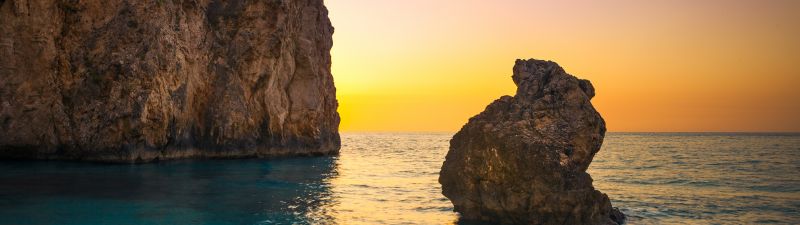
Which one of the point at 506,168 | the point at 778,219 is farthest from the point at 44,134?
the point at 778,219

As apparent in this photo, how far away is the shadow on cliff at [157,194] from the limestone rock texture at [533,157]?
4737mm

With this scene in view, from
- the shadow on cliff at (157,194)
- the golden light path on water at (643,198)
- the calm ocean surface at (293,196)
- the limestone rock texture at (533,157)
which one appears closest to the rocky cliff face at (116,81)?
the calm ocean surface at (293,196)

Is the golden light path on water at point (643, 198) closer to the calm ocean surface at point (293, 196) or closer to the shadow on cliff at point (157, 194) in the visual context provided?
the calm ocean surface at point (293, 196)

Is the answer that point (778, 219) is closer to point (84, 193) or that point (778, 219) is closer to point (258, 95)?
point (84, 193)

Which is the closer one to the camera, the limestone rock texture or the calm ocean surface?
the limestone rock texture

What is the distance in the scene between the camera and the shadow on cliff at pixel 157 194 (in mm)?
17359

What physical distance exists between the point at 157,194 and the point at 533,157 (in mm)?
14693

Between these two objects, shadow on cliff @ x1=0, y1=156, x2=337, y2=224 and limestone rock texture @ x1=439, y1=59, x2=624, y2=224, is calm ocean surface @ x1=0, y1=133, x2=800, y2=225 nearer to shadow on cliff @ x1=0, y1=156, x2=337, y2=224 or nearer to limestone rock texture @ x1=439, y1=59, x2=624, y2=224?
shadow on cliff @ x1=0, y1=156, x2=337, y2=224

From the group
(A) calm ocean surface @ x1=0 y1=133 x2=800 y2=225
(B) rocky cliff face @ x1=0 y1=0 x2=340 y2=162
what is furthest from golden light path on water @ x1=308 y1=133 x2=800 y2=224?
(B) rocky cliff face @ x1=0 y1=0 x2=340 y2=162

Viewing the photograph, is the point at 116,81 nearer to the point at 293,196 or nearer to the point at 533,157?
the point at 293,196

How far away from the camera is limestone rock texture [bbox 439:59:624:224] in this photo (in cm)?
1403

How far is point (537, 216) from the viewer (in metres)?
14.2

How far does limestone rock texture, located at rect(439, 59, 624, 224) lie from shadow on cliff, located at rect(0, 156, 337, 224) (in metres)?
4.74

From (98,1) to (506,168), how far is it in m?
33.0
